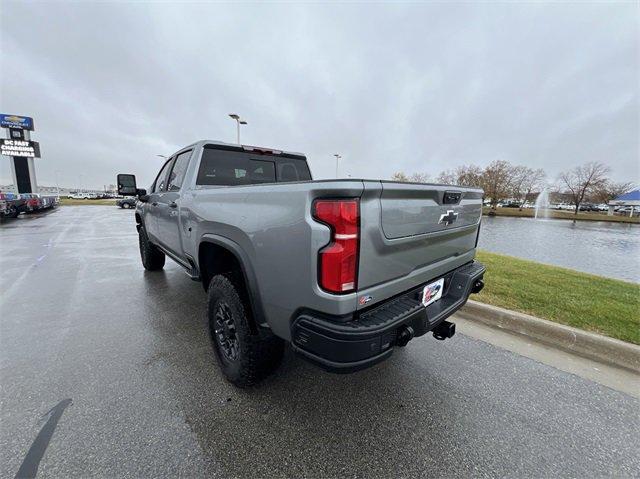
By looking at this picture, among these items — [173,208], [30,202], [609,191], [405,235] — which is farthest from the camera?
[609,191]

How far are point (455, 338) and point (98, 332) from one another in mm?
4053

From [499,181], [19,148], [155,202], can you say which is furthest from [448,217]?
[499,181]

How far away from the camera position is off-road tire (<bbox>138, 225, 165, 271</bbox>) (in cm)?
567

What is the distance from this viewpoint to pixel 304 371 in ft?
8.57

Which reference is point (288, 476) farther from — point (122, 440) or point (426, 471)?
point (122, 440)

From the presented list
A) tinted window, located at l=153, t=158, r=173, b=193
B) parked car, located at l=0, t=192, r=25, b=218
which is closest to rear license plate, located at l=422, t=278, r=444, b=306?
tinted window, located at l=153, t=158, r=173, b=193

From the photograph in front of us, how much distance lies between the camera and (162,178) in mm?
4547

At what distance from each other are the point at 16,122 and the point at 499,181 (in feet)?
240

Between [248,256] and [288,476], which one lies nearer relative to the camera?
[288,476]

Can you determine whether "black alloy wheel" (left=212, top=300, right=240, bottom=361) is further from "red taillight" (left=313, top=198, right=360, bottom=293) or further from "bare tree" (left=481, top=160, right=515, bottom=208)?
"bare tree" (left=481, top=160, right=515, bottom=208)

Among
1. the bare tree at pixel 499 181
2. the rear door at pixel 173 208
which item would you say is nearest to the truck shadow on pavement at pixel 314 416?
the rear door at pixel 173 208

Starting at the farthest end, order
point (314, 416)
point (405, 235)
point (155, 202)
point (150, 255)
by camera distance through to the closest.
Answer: point (150, 255)
point (155, 202)
point (314, 416)
point (405, 235)

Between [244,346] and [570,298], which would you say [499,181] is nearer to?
[570,298]

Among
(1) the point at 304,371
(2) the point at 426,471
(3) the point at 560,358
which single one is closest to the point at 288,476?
(2) the point at 426,471
